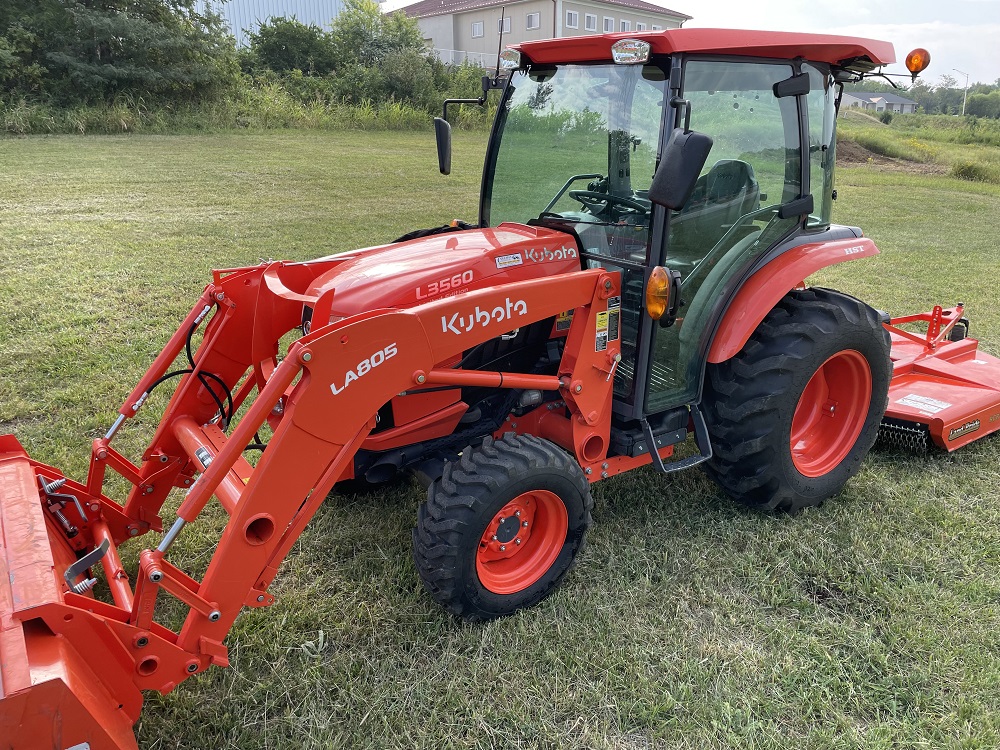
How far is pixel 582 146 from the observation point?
11.0ft

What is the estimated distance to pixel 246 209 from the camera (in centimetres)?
1111

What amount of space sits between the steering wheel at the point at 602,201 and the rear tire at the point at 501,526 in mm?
1126

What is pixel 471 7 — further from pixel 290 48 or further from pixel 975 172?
pixel 975 172

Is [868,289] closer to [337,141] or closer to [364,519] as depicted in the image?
[364,519]

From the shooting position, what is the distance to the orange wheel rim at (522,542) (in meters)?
2.92

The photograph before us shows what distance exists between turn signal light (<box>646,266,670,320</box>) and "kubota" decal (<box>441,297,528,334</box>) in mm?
522

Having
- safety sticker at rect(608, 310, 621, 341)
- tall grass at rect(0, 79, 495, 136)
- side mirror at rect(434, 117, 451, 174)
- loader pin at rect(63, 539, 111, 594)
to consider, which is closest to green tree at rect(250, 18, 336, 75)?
tall grass at rect(0, 79, 495, 136)

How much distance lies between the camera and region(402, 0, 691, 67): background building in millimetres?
39312

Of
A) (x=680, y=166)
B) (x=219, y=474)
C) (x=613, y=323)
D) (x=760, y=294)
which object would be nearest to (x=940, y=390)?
(x=760, y=294)

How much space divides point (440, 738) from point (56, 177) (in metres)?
13.3

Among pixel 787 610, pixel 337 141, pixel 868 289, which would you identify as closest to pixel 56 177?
pixel 337 141

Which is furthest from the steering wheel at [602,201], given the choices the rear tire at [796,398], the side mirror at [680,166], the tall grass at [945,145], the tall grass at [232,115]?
the tall grass at [945,145]

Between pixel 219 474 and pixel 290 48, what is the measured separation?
28.6m

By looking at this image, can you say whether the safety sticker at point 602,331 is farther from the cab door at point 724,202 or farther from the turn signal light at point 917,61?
the turn signal light at point 917,61
